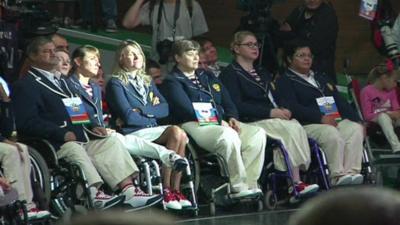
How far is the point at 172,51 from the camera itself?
30.7 ft

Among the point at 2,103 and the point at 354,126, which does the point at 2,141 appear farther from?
the point at 354,126

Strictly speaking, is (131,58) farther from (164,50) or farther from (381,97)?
(381,97)

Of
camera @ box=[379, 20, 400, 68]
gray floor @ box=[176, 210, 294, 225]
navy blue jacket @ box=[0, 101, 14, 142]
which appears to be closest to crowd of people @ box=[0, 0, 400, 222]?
navy blue jacket @ box=[0, 101, 14, 142]

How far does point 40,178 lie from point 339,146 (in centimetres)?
302

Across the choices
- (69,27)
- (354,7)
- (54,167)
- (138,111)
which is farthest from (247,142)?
(354,7)

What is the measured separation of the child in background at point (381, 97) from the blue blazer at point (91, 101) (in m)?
2.97

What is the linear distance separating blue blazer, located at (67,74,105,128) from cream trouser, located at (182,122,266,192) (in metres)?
0.80

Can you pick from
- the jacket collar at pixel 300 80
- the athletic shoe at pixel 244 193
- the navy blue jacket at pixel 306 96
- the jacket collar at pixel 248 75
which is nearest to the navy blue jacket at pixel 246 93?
the jacket collar at pixel 248 75

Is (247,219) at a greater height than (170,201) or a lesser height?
lesser

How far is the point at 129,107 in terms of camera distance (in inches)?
342

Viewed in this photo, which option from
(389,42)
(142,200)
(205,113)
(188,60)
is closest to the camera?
(142,200)

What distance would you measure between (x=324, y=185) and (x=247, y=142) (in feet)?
2.90

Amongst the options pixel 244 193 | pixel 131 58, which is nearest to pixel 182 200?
pixel 244 193

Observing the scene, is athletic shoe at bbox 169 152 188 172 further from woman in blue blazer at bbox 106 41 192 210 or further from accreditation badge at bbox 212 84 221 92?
accreditation badge at bbox 212 84 221 92
